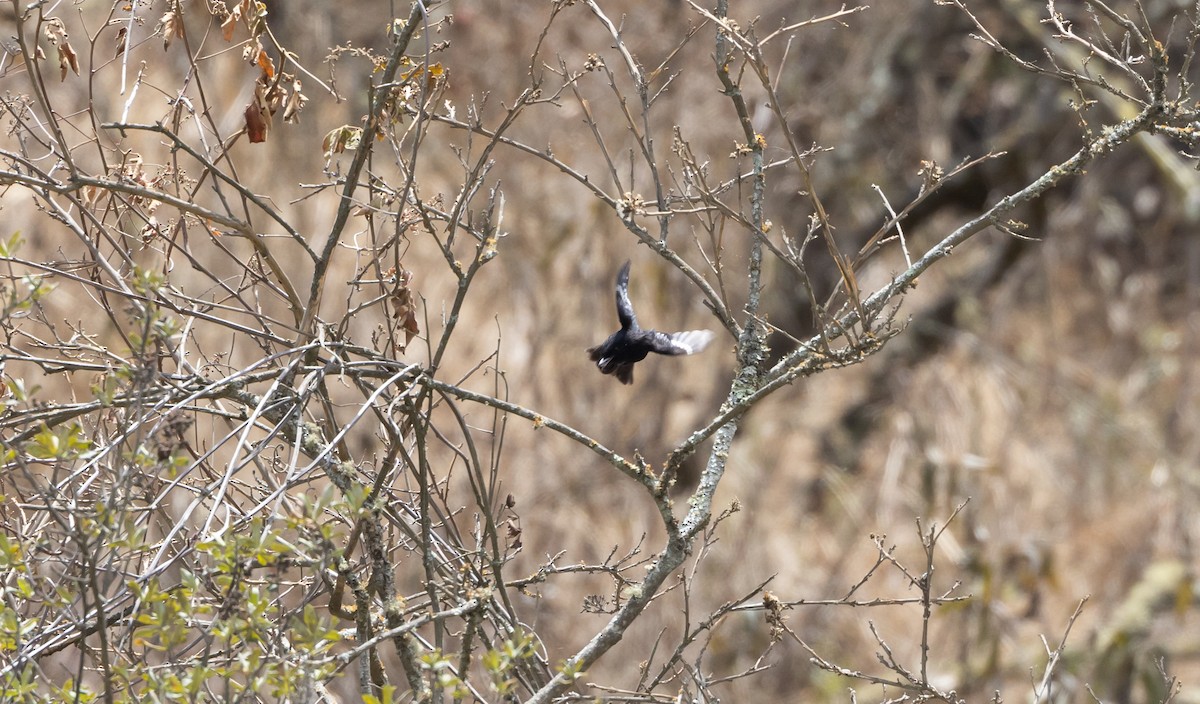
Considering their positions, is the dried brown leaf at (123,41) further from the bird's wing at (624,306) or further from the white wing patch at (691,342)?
the white wing patch at (691,342)

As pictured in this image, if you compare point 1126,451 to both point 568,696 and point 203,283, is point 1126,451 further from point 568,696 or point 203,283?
point 568,696

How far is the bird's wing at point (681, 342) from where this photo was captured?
301 cm

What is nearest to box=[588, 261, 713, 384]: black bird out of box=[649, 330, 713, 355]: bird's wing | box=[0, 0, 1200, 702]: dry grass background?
box=[649, 330, 713, 355]: bird's wing

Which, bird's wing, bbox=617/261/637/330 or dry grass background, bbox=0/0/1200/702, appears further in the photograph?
dry grass background, bbox=0/0/1200/702

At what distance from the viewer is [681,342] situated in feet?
10.1

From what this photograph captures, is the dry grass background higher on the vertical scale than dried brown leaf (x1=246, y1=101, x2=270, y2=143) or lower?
higher

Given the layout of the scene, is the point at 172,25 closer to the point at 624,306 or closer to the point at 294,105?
the point at 294,105

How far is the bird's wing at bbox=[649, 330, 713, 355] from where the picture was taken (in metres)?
3.01

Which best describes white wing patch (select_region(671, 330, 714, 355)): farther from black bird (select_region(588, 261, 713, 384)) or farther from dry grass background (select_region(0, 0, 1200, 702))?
dry grass background (select_region(0, 0, 1200, 702))

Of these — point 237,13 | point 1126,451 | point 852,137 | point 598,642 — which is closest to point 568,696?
point 598,642

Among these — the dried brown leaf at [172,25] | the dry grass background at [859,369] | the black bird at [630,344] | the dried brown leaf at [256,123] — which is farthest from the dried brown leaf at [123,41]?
the dry grass background at [859,369]

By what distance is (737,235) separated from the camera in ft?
26.3

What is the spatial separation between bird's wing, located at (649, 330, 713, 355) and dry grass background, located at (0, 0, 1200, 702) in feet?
13.8

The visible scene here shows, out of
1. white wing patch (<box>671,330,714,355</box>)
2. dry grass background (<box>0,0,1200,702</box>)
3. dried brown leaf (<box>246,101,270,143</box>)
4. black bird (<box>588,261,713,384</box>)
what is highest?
dry grass background (<box>0,0,1200,702</box>)
